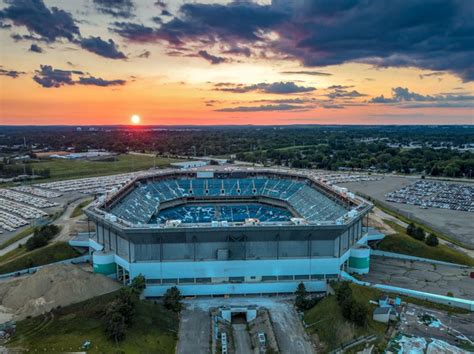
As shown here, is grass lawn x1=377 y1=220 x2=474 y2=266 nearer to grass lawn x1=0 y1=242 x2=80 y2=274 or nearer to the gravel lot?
the gravel lot

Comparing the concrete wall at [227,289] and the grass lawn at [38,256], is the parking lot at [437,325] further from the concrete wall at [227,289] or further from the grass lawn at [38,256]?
the grass lawn at [38,256]

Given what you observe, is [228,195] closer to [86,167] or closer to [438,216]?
[438,216]

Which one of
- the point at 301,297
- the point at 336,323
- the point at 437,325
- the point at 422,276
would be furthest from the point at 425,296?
A: the point at 301,297

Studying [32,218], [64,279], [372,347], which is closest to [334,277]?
[372,347]

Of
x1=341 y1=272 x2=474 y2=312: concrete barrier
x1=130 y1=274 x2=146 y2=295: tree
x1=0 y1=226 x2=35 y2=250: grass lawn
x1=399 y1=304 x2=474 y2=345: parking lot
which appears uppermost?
x1=130 y1=274 x2=146 y2=295: tree

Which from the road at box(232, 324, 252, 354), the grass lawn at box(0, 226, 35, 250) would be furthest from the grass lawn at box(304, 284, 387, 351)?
the grass lawn at box(0, 226, 35, 250)
